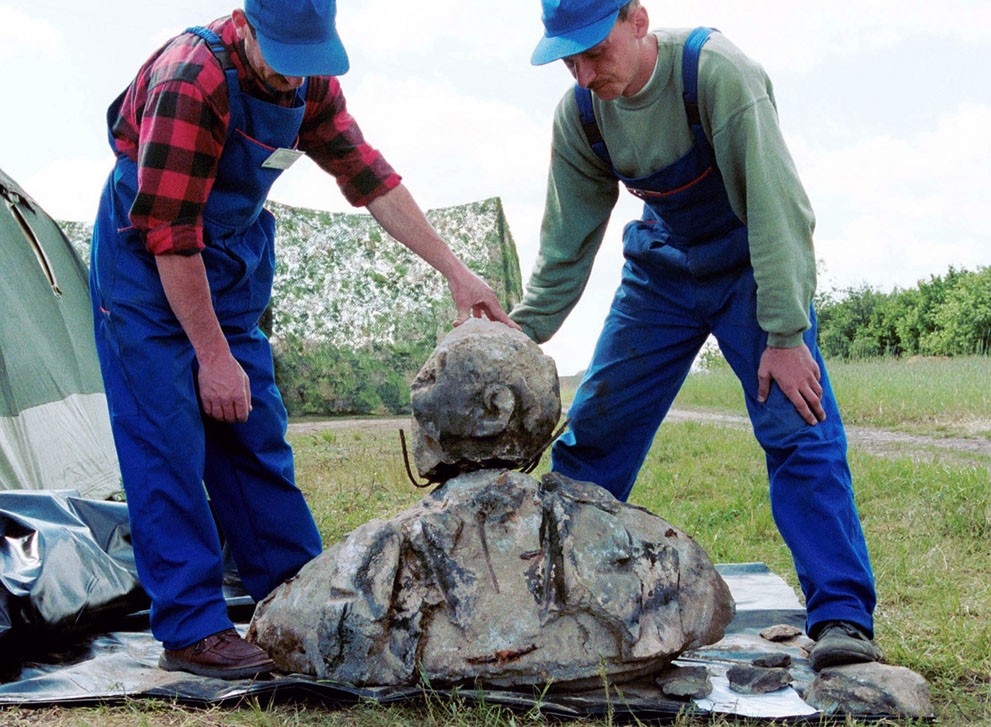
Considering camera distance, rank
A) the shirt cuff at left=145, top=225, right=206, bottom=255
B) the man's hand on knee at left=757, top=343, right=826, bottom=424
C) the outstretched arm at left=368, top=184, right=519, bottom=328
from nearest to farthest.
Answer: the shirt cuff at left=145, top=225, right=206, bottom=255 → the man's hand on knee at left=757, top=343, right=826, bottom=424 → the outstretched arm at left=368, top=184, right=519, bottom=328

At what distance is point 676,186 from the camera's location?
11.5 ft

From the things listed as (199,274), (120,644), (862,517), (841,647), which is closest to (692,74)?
(199,274)

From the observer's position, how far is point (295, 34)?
3156mm

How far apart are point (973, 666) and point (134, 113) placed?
344 centimetres

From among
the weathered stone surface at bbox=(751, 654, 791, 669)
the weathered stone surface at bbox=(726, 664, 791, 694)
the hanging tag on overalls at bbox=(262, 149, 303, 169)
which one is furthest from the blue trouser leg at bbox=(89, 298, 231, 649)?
the weathered stone surface at bbox=(751, 654, 791, 669)

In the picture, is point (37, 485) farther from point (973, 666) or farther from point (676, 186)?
point (973, 666)

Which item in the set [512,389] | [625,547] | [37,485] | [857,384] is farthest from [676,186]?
[857,384]

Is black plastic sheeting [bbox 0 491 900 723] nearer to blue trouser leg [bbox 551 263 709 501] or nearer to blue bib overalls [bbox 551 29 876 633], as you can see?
blue bib overalls [bbox 551 29 876 633]

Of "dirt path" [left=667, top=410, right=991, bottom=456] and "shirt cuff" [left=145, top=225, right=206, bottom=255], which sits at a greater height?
"shirt cuff" [left=145, top=225, right=206, bottom=255]

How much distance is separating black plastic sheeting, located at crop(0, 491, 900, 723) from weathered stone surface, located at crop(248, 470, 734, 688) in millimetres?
78

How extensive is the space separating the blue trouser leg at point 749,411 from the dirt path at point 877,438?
327 centimetres

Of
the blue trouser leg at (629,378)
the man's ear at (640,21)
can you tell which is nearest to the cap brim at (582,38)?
the man's ear at (640,21)

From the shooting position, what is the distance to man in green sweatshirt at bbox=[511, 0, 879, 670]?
3.23m

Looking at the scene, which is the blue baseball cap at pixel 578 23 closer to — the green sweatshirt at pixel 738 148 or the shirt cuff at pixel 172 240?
the green sweatshirt at pixel 738 148
